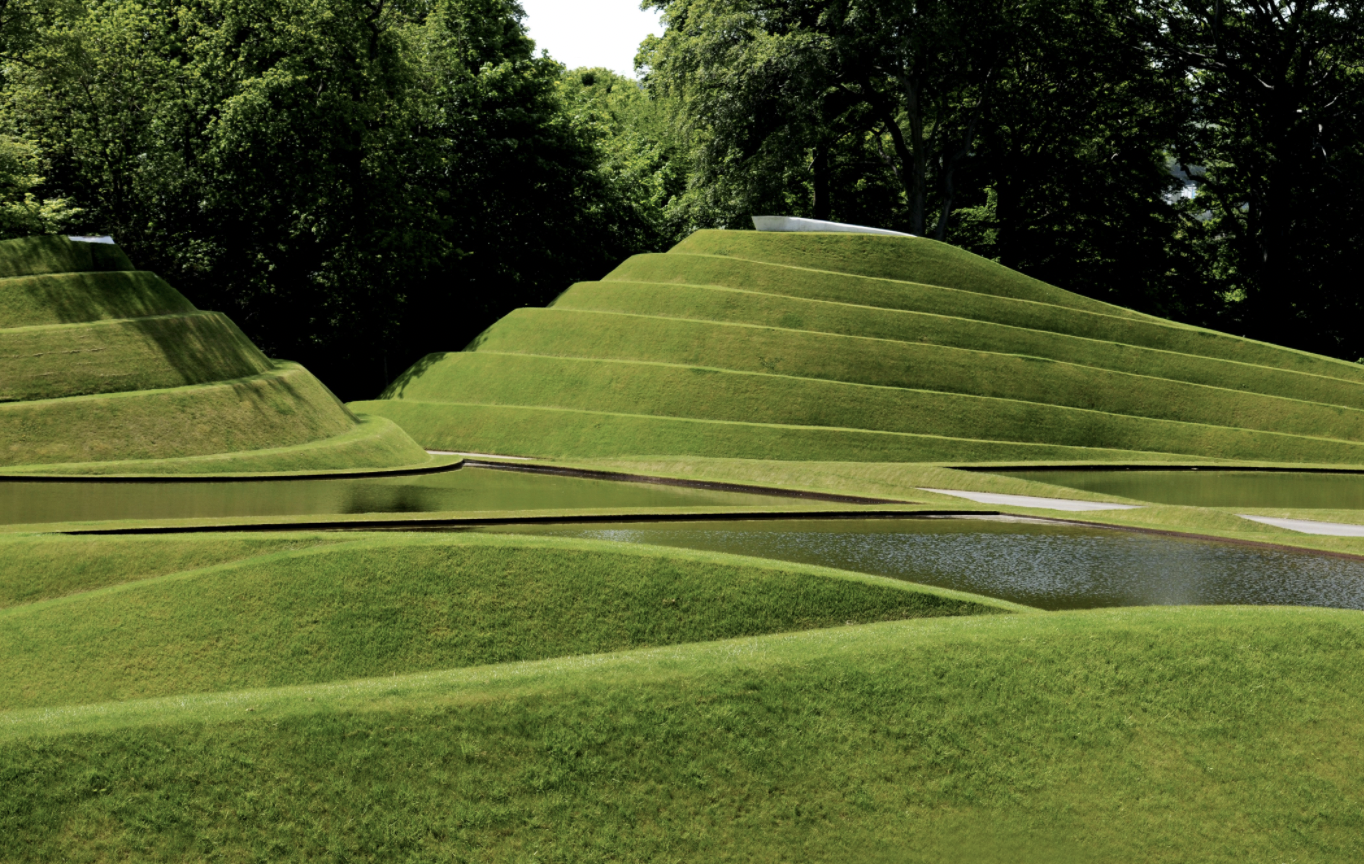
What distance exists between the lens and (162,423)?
72.4 feet

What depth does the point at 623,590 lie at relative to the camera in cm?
1284

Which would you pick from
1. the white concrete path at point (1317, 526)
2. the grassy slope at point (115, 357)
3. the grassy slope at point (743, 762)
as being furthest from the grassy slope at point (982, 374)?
the grassy slope at point (743, 762)

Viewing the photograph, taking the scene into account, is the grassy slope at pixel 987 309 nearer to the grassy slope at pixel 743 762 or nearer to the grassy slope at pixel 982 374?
the grassy slope at pixel 982 374

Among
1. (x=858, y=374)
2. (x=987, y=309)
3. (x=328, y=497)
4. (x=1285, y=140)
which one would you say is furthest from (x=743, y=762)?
(x=1285, y=140)

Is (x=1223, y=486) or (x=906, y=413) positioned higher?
(x=906, y=413)

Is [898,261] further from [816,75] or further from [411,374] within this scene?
[411,374]

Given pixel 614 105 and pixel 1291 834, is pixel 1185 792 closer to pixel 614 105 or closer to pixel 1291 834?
pixel 1291 834

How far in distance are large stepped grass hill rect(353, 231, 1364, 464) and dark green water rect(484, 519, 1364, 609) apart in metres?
11.6

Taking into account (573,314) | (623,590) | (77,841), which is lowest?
(77,841)

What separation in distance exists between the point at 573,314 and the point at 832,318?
8.20 meters

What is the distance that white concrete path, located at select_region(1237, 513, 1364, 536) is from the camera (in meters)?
19.1

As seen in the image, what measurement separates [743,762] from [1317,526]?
49.3ft

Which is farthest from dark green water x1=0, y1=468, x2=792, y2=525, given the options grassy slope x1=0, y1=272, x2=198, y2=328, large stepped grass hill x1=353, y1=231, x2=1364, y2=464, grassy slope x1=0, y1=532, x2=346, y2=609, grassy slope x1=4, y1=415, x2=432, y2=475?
large stepped grass hill x1=353, y1=231, x2=1364, y2=464

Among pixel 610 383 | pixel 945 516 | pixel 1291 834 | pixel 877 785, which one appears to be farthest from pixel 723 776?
pixel 610 383
